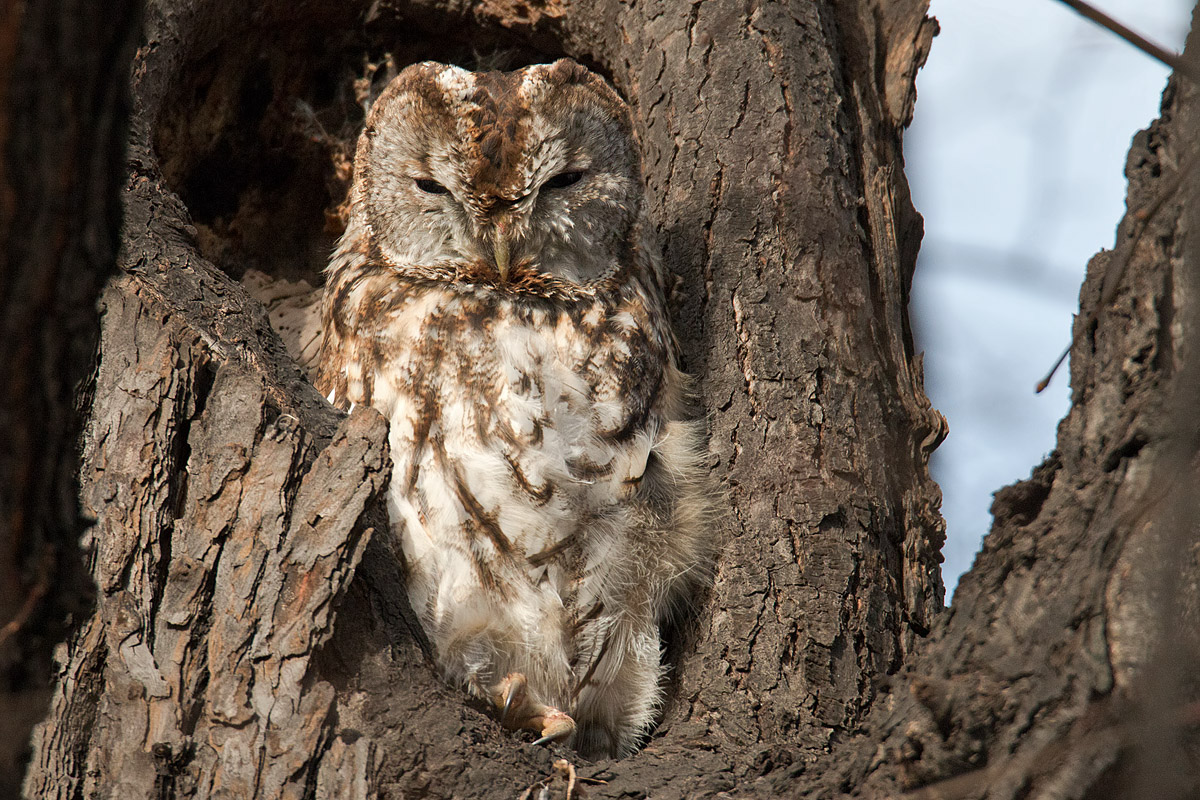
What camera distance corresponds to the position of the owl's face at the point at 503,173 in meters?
2.17

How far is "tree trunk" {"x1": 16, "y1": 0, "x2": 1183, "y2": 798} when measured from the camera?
1.16 m

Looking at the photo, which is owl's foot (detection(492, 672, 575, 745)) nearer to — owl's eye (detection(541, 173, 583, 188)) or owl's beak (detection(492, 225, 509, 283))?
owl's beak (detection(492, 225, 509, 283))

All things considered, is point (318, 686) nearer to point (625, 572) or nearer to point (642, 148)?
point (625, 572)

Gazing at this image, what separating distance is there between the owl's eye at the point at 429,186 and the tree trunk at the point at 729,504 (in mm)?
508

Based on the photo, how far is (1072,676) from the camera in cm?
108

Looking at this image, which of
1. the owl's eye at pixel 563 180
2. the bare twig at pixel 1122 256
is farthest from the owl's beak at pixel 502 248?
the bare twig at pixel 1122 256

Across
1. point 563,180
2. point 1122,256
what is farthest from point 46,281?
point 563,180

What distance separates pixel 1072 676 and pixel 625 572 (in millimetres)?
1158

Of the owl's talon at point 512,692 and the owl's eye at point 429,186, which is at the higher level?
the owl's eye at point 429,186

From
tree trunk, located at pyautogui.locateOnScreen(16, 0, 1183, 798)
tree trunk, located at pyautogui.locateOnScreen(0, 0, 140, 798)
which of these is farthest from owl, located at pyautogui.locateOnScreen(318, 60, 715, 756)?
tree trunk, located at pyautogui.locateOnScreen(0, 0, 140, 798)

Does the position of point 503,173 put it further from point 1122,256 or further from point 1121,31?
point 1121,31

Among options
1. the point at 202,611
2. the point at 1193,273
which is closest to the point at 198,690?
the point at 202,611

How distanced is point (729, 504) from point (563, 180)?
0.77 m

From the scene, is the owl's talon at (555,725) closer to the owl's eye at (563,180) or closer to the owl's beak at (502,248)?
the owl's beak at (502,248)
